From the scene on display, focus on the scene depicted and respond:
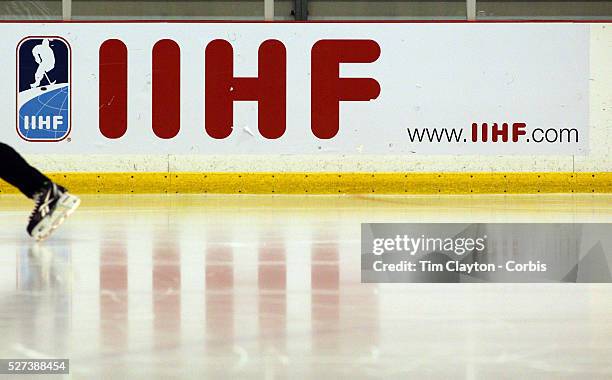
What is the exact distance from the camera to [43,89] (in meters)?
13.1

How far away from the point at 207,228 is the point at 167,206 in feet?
8.61

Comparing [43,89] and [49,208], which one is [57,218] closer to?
[49,208]

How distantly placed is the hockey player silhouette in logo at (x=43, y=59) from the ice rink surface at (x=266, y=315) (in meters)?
5.45

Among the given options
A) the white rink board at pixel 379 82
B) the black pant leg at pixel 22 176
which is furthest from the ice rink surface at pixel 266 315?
the white rink board at pixel 379 82

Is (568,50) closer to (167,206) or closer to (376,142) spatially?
(376,142)

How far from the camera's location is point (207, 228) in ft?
28.3

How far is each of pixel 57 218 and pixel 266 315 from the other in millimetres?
3107

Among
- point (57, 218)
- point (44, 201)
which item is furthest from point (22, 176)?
point (57, 218)

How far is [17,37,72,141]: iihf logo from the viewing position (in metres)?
13.0

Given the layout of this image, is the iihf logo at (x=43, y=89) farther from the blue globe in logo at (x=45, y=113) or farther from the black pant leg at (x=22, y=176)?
the black pant leg at (x=22, y=176)

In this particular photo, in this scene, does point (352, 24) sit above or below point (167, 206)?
above

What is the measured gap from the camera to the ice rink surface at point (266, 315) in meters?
3.35

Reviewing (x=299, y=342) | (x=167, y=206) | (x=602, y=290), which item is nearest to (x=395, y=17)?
(x=167, y=206)

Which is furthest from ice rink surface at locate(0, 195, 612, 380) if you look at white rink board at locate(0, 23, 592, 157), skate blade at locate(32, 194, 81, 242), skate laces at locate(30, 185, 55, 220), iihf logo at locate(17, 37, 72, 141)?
iihf logo at locate(17, 37, 72, 141)
